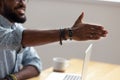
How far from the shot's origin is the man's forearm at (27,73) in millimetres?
1872

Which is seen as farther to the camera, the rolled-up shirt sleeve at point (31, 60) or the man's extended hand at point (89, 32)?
the rolled-up shirt sleeve at point (31, 60)

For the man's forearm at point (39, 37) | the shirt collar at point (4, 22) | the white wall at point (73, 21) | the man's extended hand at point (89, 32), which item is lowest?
the white wall at point (73, 21)

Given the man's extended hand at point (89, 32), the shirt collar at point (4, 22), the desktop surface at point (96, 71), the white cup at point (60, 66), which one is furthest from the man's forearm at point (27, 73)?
the man's extended hand at point (89, 32)

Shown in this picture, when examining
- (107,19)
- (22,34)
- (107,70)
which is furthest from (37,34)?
(107,19)

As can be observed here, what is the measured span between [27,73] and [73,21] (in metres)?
1.51

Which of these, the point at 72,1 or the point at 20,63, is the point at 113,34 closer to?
the point at 72,1

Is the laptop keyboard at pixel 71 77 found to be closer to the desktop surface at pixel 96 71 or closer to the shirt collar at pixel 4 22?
the desktop surface at pixel 96 71

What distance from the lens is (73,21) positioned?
334 centimetres

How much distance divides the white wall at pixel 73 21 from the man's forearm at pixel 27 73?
1.26 m

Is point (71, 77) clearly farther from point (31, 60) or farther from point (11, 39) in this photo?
point (11, 39)

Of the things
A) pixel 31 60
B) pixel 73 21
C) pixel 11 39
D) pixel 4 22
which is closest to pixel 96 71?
pixel 31 60

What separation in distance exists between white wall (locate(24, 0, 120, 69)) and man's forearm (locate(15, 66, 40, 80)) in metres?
1.26

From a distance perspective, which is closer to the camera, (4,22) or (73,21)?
(4,22)

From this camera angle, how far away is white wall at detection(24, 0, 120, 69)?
3.23 meters
